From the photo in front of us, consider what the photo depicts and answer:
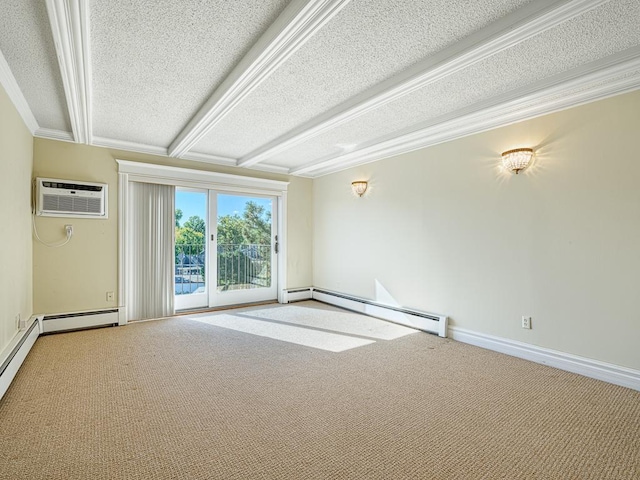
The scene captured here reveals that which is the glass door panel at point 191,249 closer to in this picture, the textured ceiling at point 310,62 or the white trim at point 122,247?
the white trim at point 122,247

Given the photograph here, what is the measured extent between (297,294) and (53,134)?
407cm

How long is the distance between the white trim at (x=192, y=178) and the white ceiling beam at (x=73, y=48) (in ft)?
4.22

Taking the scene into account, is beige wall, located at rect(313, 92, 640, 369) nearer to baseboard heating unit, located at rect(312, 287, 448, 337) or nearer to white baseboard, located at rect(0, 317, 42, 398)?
baseboard heating unit, located at rect(312, 287, 448, 337)

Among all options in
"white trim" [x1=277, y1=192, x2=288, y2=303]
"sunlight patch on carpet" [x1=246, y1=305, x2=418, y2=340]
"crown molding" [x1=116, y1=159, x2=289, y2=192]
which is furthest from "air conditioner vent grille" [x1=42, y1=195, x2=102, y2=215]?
"white trim" [x1=277, y1=192, x2=288, y2=303]

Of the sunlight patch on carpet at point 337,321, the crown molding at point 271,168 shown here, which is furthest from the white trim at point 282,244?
the sunlight patch on carpet at point 337,321

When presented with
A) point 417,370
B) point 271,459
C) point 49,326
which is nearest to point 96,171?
point 49,326

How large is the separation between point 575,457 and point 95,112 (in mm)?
4616

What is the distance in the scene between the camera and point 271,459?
1.68m

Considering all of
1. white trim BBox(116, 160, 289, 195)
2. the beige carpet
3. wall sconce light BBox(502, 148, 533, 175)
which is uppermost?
white trim BBox(116, 160, 289, 195)

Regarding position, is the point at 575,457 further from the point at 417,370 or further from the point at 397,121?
the point at 397,121

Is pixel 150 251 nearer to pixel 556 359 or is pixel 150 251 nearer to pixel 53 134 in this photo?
pixel 53 134

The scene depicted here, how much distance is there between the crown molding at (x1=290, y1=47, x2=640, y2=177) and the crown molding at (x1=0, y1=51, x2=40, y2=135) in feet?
11.5

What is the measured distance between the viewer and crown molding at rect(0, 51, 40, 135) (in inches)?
94.1

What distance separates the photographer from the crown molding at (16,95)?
2391 millimetres
